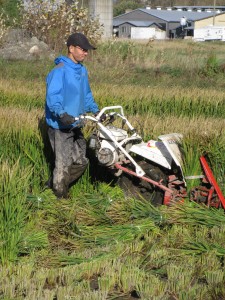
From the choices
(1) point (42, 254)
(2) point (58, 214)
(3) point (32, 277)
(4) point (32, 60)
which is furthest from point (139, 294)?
(4) point (32, 60)

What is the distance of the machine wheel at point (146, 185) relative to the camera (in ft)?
22.2

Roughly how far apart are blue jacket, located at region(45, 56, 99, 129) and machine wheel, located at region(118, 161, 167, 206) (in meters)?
0.82

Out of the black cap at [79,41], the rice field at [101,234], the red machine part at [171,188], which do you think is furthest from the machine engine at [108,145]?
the black cap at [79,41]

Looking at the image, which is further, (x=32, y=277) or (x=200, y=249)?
(x=200, y=249)

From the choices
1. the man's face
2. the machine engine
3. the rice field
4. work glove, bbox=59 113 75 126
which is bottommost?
the rice field

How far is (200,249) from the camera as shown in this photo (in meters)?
5.58

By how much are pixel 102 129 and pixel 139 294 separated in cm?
240

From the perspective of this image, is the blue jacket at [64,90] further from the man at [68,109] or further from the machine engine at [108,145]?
the machine engine at [108,145]

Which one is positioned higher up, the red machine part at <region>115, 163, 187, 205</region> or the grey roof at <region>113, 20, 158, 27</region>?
the red machine part at <region>115, 163, 187, 205</region>

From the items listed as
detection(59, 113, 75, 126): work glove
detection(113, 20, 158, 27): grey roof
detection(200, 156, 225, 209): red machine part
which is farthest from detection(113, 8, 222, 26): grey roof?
detection(59, 113, 75, 126): work glove

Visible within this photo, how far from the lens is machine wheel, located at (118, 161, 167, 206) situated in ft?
22.2

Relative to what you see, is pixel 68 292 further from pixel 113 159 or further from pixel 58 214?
pixel 113 159

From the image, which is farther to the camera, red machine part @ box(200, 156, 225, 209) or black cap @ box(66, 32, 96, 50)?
black cap @ box(66, 32, 96, 50)

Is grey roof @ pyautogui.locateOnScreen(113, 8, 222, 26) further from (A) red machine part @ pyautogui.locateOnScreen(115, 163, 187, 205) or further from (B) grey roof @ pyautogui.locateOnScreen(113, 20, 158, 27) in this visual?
(A) red machine part @ pyautogui.locateOnScreen(115, 163, 187, 205)
